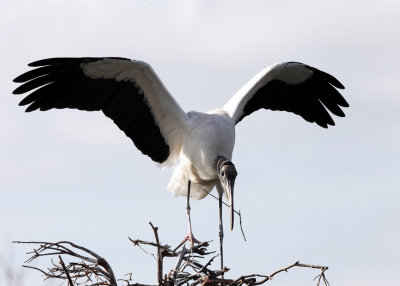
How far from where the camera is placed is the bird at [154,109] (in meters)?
8.79

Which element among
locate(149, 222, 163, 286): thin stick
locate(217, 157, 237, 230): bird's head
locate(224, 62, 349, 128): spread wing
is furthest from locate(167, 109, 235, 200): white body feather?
locate(149, 222, 163, 286): thin stick

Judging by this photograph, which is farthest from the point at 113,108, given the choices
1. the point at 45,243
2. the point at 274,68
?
the point at 45,243

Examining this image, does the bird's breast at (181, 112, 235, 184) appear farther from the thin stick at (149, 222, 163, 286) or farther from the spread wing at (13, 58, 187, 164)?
the thin stick at (149, 222, 163, 286)

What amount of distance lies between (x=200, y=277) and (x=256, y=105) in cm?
430

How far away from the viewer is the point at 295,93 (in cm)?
1086

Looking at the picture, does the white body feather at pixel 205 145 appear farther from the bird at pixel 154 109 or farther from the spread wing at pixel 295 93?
the spread wing at pixel 295 93

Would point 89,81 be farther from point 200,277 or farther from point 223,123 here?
point 200,277

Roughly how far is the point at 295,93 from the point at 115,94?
2.65m

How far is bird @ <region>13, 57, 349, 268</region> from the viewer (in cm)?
879

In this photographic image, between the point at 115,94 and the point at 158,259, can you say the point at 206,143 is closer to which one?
the point at 115,94

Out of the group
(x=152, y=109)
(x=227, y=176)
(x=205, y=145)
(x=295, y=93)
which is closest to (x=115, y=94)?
(x=152, y=109)

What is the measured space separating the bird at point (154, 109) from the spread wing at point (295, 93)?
0.03m

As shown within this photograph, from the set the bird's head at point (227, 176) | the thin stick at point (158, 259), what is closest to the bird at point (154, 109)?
the bird's head at point (227, 176)

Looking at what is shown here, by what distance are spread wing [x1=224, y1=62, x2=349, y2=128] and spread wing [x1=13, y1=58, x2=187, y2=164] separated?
846 millimetres
